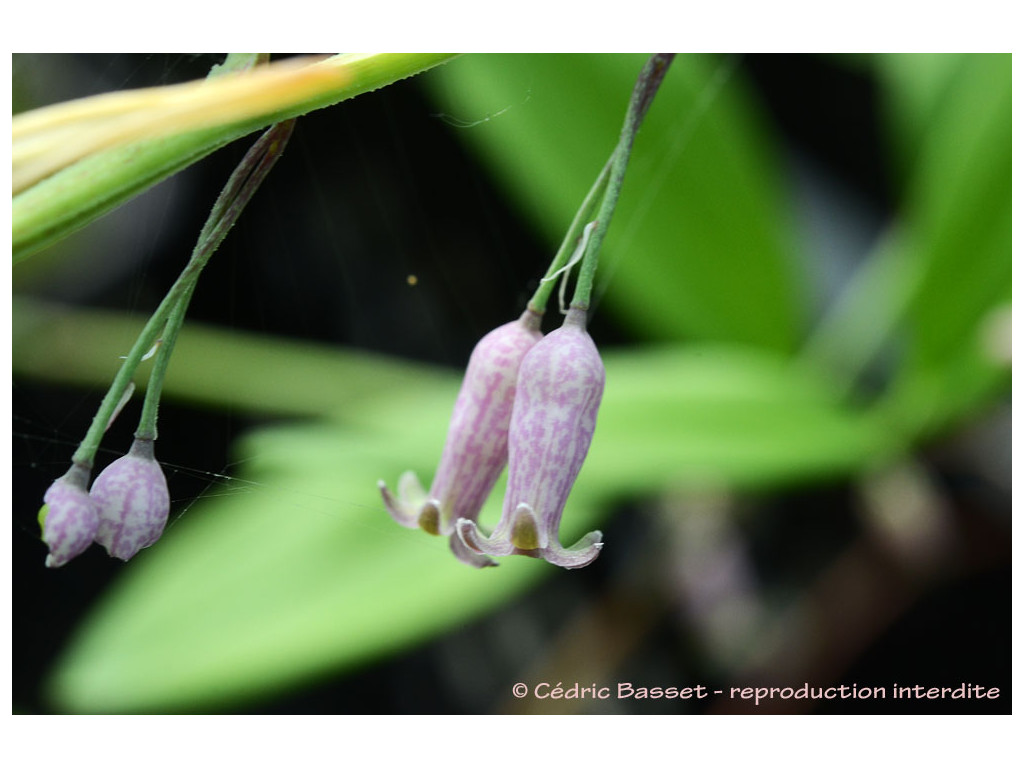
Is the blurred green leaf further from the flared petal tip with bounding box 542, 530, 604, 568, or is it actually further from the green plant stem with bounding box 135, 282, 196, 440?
the green plant stem with bounding box 135, 282, 196, 440

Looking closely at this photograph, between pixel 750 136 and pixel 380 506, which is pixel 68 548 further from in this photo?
pixel 750 136

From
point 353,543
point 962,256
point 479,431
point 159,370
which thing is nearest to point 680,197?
point 962,256

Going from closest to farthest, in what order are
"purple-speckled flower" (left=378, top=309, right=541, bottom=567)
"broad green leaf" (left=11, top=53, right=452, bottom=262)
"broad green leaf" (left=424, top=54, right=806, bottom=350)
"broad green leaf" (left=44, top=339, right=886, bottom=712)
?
1. "broad green leaf" (left=11, top=53, right=452, bottom=262)
2. "purple-speckled flower" (left=378, top=309, right=541, bottom=567)
3. "broad green leaf" (left=44, top=339, right=886, bottom=712)
4. "broad green leaf" (left=424, top=54, right=806, bottom=350)

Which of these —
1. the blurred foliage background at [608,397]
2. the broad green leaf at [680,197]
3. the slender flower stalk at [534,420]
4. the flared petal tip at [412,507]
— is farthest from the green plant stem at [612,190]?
the broad green leaf at [680,197]

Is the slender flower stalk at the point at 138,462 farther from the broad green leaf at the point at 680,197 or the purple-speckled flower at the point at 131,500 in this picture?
the broad green leaf at the point at 680,197

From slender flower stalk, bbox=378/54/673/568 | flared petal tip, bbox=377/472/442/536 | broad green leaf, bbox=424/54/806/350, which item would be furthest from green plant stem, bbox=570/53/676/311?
broad green leaf, bbox=424/54/806/350

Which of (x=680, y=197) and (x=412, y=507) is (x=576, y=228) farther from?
(x=680, y=197)

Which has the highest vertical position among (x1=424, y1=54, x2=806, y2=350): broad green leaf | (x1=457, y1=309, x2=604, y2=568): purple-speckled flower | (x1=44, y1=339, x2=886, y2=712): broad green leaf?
(x1=457, y1=309, x2=604, y2=568): purple-speckled flower
